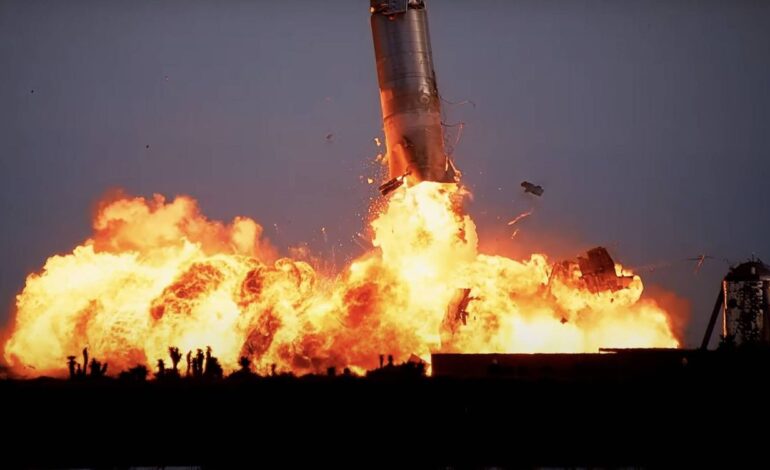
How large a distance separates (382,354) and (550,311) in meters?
9.67

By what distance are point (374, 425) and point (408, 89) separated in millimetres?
22228

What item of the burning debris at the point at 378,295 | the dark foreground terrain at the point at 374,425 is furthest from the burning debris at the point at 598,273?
the dark foreground terrain at the point at 374,425

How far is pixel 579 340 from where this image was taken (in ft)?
211

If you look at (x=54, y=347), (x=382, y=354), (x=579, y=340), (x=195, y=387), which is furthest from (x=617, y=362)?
(x=54, y=347)

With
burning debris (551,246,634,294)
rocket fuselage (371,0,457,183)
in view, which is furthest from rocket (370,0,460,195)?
burning debris (551,246,634,294)

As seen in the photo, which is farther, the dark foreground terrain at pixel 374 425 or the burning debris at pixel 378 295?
the burning debris at pixel 378 295

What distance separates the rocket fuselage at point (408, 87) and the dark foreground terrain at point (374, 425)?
18.3m

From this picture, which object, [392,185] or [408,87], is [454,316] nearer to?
[392,185]

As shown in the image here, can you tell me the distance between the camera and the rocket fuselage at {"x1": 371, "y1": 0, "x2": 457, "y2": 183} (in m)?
58.7

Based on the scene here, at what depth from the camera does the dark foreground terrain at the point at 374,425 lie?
39.5 metres

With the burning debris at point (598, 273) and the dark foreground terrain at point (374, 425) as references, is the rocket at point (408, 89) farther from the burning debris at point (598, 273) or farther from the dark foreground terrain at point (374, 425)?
the dark foreground terrain at point (374, 425)

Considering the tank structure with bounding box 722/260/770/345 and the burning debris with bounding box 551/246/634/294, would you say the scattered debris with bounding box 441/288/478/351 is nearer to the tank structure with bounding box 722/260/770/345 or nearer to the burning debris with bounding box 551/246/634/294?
the burning debris with bounding box 551/246/634/294

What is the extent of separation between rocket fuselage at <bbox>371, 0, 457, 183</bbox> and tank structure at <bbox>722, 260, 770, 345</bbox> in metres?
17.2

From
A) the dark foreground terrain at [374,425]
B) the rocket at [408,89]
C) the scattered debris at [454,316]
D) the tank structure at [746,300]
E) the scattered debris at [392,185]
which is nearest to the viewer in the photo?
the dark foreground terrain at [374,425]
